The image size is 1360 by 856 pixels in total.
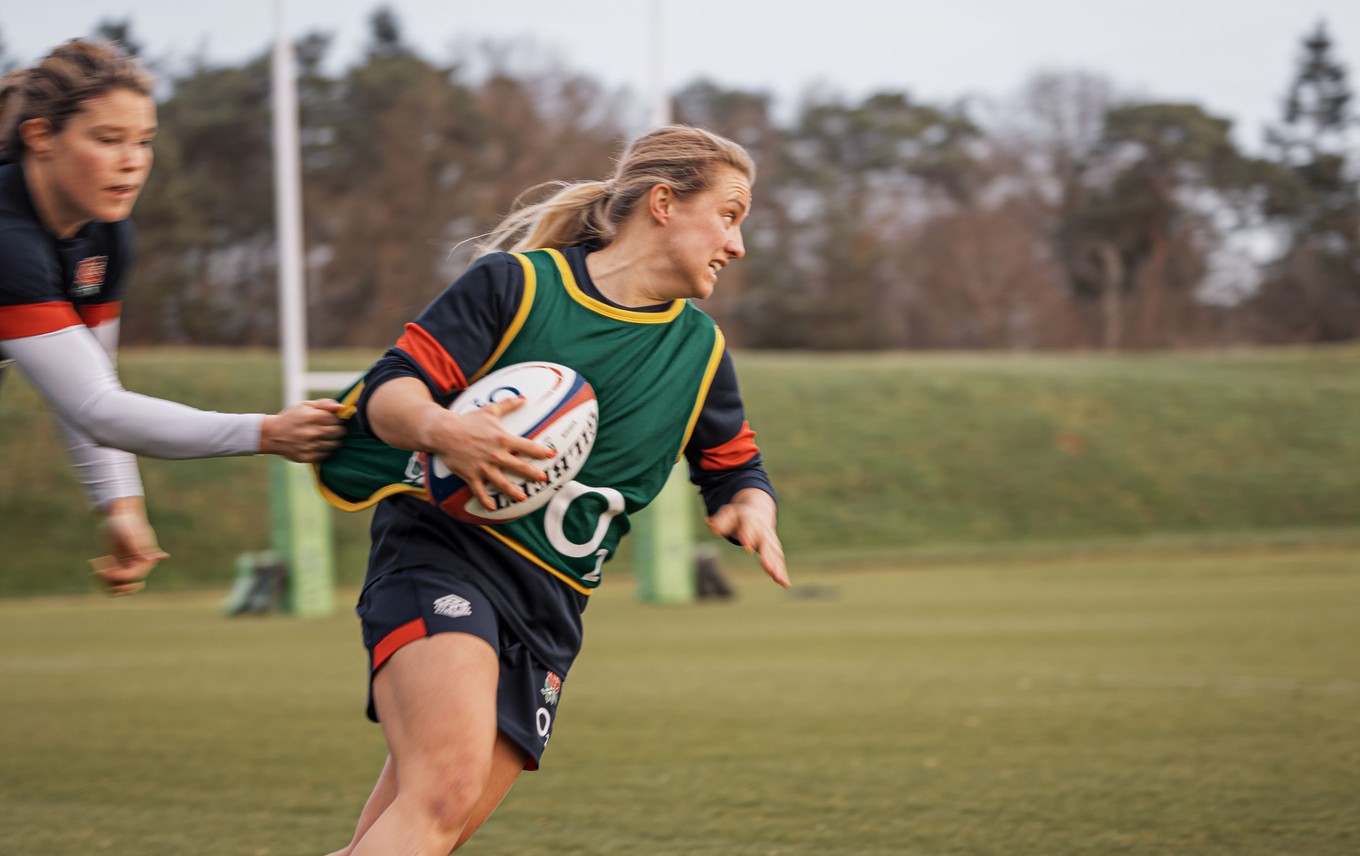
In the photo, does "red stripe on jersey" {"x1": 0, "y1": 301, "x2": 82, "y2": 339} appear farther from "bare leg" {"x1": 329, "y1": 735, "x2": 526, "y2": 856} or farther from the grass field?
the grass field

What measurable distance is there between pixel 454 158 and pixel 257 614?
30.7 meters

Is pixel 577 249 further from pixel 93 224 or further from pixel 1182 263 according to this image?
pixel 1182 263

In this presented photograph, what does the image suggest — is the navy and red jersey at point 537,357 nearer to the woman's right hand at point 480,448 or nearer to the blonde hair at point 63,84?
the woman's right hand at point 480,448

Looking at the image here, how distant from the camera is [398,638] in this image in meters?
2.73

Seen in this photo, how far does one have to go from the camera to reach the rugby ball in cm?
277

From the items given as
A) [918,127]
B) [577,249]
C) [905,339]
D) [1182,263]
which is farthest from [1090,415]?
[577,249]

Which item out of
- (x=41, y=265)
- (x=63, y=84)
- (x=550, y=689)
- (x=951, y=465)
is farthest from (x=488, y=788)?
(x=951, y=465)

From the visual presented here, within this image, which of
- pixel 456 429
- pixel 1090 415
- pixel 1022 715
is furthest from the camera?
pixel 1090 415

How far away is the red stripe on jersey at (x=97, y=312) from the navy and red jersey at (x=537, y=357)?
79 cm

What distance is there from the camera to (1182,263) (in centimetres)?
5541

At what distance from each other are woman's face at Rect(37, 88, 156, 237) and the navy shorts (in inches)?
36.9

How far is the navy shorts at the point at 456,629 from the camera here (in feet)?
8.97

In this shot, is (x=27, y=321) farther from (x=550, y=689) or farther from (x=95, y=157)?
(x=550, y=689)

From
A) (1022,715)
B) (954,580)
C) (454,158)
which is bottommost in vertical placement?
(954,580)
